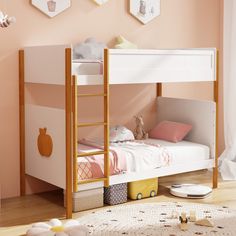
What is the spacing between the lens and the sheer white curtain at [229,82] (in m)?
5.25

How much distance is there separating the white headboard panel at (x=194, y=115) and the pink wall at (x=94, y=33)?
15 cm

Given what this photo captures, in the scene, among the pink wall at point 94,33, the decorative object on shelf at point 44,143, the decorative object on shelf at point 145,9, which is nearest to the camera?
the decorative object on shelf at point 44,143

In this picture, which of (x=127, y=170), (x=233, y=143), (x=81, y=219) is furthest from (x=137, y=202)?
(x=233, y=143)

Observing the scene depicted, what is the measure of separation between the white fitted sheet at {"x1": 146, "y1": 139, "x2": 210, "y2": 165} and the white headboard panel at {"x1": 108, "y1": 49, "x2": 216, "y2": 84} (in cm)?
56

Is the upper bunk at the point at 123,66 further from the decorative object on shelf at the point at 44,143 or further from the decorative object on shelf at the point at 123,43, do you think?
the decorative object on shelf at the point at 123,43

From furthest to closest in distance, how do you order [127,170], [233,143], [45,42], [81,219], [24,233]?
1. [233,143]
2. [45,42]
3. [127,170]
4. [81,219]
5. [24,233]

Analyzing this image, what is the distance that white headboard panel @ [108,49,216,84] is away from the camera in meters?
3.88

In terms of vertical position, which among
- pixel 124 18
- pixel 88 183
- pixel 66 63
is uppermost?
pixel 124 18

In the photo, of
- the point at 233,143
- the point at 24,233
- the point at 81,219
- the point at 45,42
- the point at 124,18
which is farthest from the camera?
the point at 233,143

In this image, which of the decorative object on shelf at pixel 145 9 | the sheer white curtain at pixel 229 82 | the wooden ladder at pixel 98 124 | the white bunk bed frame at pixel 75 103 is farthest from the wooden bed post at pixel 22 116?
the sheer white curtain at pixel 229 82

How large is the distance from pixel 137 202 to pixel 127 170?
0.28m

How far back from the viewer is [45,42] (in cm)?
429

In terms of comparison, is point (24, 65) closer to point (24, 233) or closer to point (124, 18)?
point (124, 18)

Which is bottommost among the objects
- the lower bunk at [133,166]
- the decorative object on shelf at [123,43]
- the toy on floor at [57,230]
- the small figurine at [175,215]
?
the small figurine at [175,215]
